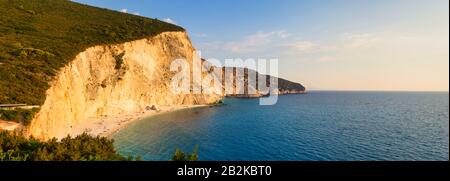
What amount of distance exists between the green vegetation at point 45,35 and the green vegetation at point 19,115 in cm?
250

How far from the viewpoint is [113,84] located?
57875 millimetres

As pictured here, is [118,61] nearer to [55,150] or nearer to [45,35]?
[45,35]

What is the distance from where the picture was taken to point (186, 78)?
91.1 meters

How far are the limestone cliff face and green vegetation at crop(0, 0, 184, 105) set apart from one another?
61.8 inches

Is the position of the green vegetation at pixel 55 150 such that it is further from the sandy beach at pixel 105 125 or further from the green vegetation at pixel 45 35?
the sandy beach at pixel 105 125

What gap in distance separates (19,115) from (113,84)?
34759 mm

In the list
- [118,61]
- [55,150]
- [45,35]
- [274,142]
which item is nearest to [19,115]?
[55,150]

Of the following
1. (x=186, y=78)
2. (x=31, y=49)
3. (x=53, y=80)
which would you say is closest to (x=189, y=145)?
(x=53, y=80)

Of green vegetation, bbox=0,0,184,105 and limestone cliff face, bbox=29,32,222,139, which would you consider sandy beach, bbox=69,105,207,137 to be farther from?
green vegetation, bbox=0,0,184,105

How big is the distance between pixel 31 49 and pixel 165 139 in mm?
22461

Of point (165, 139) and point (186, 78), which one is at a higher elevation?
point (186, 78)

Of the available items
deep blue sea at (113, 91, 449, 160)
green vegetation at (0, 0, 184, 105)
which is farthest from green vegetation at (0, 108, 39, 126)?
deep blue sea at (113, 91, 449, 160)

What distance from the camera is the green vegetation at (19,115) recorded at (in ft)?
75.0
